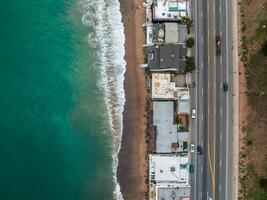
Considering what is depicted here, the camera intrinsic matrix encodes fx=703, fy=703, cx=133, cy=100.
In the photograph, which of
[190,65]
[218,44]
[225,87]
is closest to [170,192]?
[225,87]

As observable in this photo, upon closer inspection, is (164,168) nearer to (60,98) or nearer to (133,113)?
(133,113)

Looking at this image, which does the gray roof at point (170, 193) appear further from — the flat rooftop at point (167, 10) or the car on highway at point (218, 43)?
the flat rooftop at point (167, 10)

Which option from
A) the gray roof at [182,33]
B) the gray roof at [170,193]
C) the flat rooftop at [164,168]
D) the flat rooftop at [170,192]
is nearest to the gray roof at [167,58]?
the gray roof at [182,33]

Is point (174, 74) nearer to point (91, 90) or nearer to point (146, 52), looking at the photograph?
point (146, 52)

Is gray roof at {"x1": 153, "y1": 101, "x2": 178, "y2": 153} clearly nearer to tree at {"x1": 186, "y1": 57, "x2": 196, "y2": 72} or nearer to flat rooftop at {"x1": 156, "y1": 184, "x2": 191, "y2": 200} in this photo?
flat rooftop at {"x1": 156, "y1": 184, "x2": 191, "y2": 200}

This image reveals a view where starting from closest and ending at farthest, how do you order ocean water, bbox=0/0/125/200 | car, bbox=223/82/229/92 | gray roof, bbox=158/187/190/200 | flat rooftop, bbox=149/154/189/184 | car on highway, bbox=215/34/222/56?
1. gray roof, bbox=158/187/190/200
2. flat rooftop, bbox=149/154/189/184
3. ocean water, bbox=0/0/125/200
4. car, bbox=223/82/229/92
5. car on highway, bbox=215/34/222/56

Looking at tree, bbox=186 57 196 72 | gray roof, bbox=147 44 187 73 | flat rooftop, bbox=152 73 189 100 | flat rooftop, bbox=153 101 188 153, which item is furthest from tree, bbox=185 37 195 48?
flat rooftop, bbox=153 101 188 153
